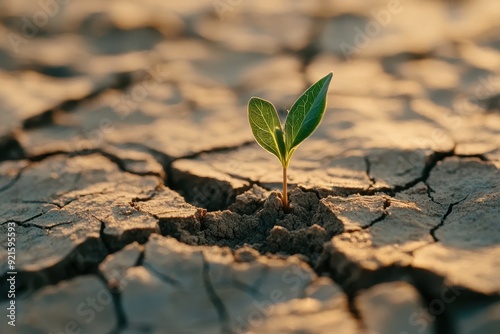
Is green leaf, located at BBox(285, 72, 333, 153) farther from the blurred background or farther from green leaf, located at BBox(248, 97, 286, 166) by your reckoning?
the blurred background

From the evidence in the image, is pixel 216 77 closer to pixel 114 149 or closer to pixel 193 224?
pixel 114 149

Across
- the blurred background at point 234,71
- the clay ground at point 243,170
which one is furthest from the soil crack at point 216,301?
the blurred background at point 234,71

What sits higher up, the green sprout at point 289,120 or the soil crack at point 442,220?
the green sprout at point 289,120

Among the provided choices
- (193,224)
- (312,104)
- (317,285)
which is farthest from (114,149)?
(317,285)

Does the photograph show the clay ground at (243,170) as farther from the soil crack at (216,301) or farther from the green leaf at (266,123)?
the green leaf at (266,123)

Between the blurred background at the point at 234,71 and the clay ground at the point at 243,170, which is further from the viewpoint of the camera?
the blurred background at the point at 234,71

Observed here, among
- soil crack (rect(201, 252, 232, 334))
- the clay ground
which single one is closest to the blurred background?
the clay ground

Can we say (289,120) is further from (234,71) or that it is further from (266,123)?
(234,71)
